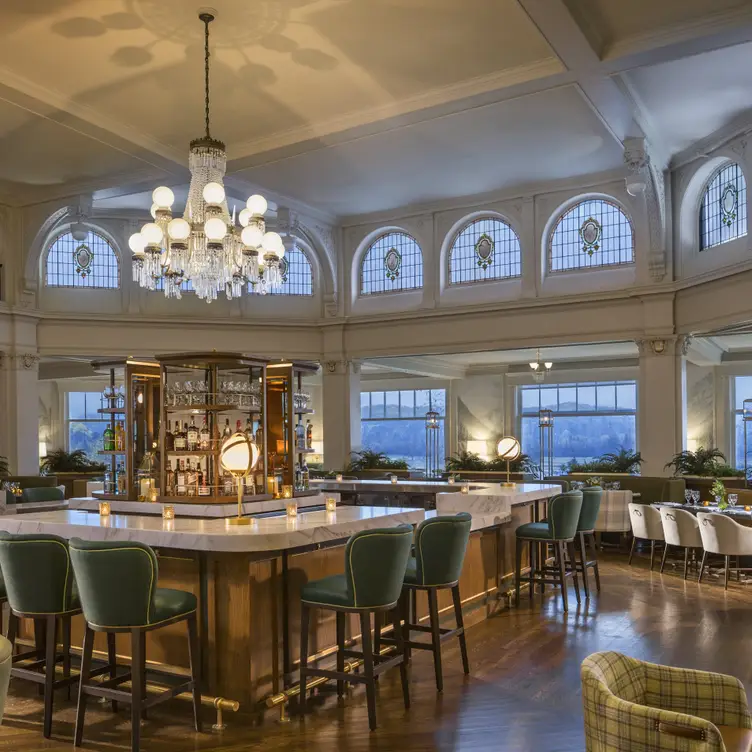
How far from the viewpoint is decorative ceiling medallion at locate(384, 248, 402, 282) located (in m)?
14.4

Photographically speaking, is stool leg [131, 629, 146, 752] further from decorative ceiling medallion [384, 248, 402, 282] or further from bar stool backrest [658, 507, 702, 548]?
decorative ceiling medallion [384, 248, 402, 282]

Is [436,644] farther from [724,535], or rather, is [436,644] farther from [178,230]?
[724,535]

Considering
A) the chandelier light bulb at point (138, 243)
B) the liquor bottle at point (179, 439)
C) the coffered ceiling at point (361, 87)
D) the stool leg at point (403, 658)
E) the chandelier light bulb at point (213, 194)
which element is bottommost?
the stool leg at point (403, 658)

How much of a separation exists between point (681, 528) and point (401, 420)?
39.5ft

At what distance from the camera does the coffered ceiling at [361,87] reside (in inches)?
282

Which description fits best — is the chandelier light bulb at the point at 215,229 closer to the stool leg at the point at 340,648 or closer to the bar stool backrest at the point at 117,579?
the bar stool backrest at the point at 117,579

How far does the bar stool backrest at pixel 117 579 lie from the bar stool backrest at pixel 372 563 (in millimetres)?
1067

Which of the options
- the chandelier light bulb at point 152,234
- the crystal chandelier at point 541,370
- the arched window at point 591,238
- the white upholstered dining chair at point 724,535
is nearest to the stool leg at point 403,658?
the chandelier light bulb at point 152,234

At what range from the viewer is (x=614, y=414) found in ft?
58.6

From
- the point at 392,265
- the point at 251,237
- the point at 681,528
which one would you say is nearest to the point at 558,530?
the point at 681,528

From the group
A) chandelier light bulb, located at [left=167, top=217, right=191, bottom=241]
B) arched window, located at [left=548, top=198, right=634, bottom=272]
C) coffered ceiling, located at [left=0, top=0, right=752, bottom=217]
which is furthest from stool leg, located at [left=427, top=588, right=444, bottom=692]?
arched window, located at [left=548, top=198, right=634, bottom=272]

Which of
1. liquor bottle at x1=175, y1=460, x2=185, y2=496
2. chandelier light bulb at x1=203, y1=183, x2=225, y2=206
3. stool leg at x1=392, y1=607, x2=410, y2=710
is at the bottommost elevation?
stool leg at x1=392, y1=607, x2=410, y2=710

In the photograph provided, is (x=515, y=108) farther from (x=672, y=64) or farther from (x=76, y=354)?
(x=76, y=354)

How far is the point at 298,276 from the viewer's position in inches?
584
